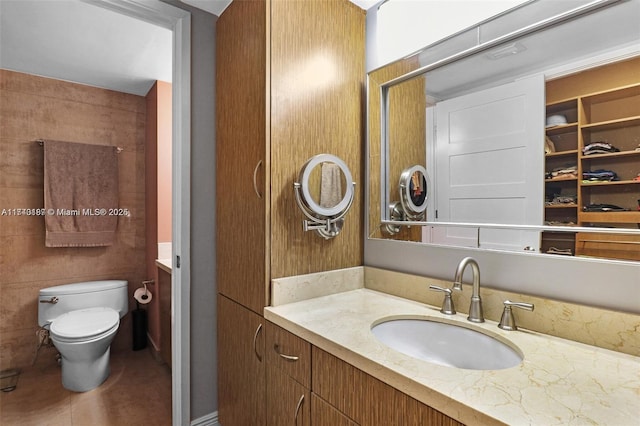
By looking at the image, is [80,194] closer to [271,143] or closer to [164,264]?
[164,264]

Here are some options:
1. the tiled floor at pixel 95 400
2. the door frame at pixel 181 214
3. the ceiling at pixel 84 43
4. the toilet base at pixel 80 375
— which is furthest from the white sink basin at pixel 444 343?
the toilet base at pixel 80 375

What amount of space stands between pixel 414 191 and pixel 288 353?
2.69 ft

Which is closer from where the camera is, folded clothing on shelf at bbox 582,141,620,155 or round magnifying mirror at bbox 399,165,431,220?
folded clothing on shelf at bbox 582,141,620,155

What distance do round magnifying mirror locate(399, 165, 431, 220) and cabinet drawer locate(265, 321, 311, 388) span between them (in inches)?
27.9

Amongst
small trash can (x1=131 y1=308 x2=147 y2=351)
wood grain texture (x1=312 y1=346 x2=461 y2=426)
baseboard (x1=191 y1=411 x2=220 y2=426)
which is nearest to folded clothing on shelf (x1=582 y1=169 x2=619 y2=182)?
wood grain texture (x1=312 y1=346 x2=461 y2=426)

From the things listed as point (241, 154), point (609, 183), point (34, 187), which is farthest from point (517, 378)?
point (34, 187)

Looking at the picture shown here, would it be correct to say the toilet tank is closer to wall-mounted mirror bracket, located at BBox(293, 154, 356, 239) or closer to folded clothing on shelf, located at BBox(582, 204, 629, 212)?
wall-mounted mirror bracket, located at BBox(293, 154, 356, 239)

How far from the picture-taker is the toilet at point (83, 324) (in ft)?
6.64

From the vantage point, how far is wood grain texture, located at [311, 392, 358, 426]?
2.83ft

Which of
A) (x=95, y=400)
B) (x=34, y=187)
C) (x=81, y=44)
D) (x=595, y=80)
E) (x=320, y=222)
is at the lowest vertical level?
(x=95, y=400)

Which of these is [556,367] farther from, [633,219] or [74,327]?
[74,327]

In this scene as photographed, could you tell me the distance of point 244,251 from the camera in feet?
4.64

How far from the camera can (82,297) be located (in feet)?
7.76

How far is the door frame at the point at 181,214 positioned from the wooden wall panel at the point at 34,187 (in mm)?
1282
